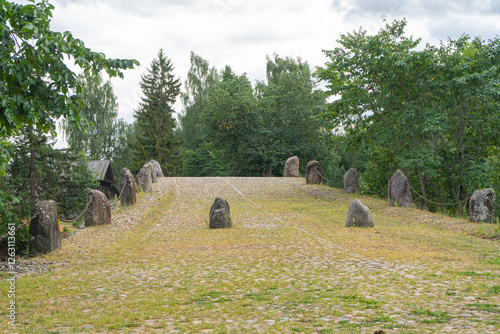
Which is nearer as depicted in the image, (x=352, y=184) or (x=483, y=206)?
(x=483, y=206)

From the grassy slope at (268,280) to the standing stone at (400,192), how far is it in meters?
3.49

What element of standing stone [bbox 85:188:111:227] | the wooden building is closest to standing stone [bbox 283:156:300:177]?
standing stone [bbox 85:188:111:227]

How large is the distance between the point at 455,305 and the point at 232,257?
4.60 metres

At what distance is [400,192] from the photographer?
17.9m

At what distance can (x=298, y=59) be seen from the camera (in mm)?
54188

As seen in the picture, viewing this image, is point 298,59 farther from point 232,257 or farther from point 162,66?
point 232,257

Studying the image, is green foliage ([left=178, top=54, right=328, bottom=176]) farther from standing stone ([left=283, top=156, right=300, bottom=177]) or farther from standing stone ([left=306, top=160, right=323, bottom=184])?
standing stone ([left=306, top=160, right=323, bottom=184])

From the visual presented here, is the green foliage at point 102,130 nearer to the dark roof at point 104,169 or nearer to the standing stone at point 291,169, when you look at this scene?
the dark roof at point 104,169

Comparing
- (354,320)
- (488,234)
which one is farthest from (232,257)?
(488,234)

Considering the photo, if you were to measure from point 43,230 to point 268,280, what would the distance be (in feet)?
17.8

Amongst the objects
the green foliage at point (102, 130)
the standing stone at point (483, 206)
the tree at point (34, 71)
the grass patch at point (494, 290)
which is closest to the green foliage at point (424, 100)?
the standing stone at point (483, 206)

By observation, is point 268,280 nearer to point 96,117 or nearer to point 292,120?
point 292,120

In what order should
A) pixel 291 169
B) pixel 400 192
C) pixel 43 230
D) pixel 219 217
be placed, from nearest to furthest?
pixel 43 230 → pixel 219 217 → pixel 400 192 → pixel 291 169

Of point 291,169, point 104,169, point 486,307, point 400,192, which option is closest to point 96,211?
point 486,307
